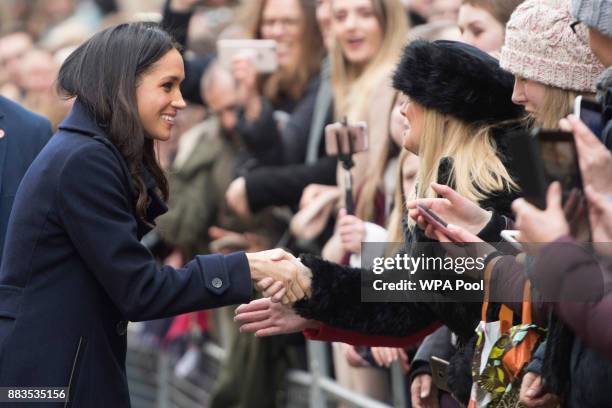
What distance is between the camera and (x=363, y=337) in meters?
5.18

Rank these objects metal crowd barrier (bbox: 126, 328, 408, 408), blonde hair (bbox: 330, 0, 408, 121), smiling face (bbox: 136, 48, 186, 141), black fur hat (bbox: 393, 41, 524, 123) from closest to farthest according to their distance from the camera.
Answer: smiling face (bbox: 136, 48, 186, 141), black fur hat (bbox: 393, 41, 524, 123), blonde hair (bbox: 330, 0, 408, 121), metal crowd barrier (bbox: 126, 328, 408, 408)

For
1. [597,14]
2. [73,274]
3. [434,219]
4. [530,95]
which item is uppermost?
[597,14]

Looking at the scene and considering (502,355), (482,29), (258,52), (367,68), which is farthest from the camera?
(258,52)

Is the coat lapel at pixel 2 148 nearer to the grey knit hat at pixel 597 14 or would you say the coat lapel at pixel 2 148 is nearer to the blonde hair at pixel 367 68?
the blonde hair at pixel 367 68

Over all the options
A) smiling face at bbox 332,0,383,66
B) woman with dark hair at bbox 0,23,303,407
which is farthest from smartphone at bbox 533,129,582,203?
smiling face at bbox 332,0,383,66

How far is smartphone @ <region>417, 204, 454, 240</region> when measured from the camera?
14.5 ft

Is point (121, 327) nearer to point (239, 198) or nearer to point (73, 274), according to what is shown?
point (73, 274)

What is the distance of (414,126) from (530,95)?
17.9 inches

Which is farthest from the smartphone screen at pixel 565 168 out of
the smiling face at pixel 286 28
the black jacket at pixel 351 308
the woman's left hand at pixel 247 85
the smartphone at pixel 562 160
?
the smiling face at pixel 286 28

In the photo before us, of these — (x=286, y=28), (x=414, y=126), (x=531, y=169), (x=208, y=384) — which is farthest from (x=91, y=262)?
(x=208, y=384)

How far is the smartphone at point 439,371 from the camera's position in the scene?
16.4 feet

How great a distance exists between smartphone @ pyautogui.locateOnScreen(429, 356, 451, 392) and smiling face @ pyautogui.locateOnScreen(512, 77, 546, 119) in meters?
0.93

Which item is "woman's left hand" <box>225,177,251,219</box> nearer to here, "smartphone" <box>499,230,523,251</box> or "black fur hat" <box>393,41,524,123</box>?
"black fur hat" <box>393,41,524,123</box>

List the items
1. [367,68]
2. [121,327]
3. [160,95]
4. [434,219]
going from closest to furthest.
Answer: [434,219], [121,327], [160,95], [367,68]
